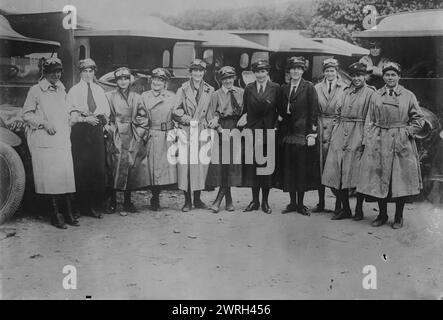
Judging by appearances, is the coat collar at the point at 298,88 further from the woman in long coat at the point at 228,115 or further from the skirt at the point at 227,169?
the skirt at the point at 227,169

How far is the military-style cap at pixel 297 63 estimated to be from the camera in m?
4.86

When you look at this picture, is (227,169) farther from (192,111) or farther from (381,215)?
(381,215)

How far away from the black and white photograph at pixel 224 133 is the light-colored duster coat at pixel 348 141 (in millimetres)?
13

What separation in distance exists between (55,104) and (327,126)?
2523 millimetres

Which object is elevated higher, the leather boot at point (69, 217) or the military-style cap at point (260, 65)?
the military-style cap at point (260, 65)

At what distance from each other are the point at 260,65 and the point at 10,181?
8.30ft

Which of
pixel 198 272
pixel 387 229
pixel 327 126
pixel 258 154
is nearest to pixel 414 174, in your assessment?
pixel 387 229

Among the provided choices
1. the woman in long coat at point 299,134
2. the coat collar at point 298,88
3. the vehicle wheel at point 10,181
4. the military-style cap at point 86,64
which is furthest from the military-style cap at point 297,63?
the vehicle wheel at point 10,181

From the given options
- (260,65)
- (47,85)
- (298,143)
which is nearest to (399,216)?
(298,143)

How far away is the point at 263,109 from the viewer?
4855 millimetres

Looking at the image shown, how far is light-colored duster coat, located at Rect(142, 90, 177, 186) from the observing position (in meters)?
4.93

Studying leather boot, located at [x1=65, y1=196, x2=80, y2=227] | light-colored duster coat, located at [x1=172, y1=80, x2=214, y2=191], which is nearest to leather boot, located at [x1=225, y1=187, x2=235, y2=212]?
light-colored duster coat, located at [x1=172, y1=80, x2=214, y2=191]

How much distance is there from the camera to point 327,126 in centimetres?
492
